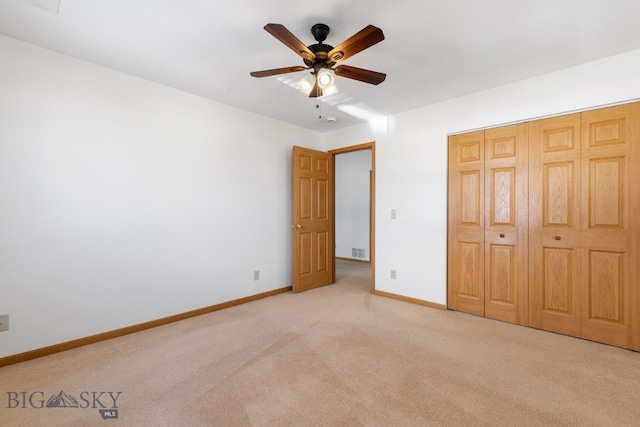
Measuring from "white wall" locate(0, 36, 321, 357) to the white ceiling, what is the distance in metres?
0.32

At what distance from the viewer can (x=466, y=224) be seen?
3301 mm

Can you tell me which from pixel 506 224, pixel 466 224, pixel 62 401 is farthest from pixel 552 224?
pixel 62 401

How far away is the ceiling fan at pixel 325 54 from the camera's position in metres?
1.73

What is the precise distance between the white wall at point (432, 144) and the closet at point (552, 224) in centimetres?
12

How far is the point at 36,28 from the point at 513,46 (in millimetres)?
3615

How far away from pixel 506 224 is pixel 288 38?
2784 millimetres

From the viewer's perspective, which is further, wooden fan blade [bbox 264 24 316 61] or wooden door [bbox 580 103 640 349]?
wooden door [bbox 580 103 640 349]

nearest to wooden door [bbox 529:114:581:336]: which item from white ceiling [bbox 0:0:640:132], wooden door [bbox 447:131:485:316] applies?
wooden door [bbox 447:131:485:316]

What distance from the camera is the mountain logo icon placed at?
1736 mm

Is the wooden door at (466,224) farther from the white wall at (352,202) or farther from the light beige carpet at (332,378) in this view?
the white wall at (352,202)

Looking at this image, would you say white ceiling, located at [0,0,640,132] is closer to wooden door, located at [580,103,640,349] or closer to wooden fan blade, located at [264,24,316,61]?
wooden fan blade, located at [264,24,316,61]

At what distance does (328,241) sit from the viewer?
15.0ft

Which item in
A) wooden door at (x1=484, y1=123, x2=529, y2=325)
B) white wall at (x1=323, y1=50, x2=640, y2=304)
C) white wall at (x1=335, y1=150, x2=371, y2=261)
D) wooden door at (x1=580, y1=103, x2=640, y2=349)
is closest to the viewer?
wooden door at (x1=580, y1=103, x2=640, y2=349)

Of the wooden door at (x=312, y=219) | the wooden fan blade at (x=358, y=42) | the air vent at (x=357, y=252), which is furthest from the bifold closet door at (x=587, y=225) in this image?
the air vent at (x=357, y=252)
